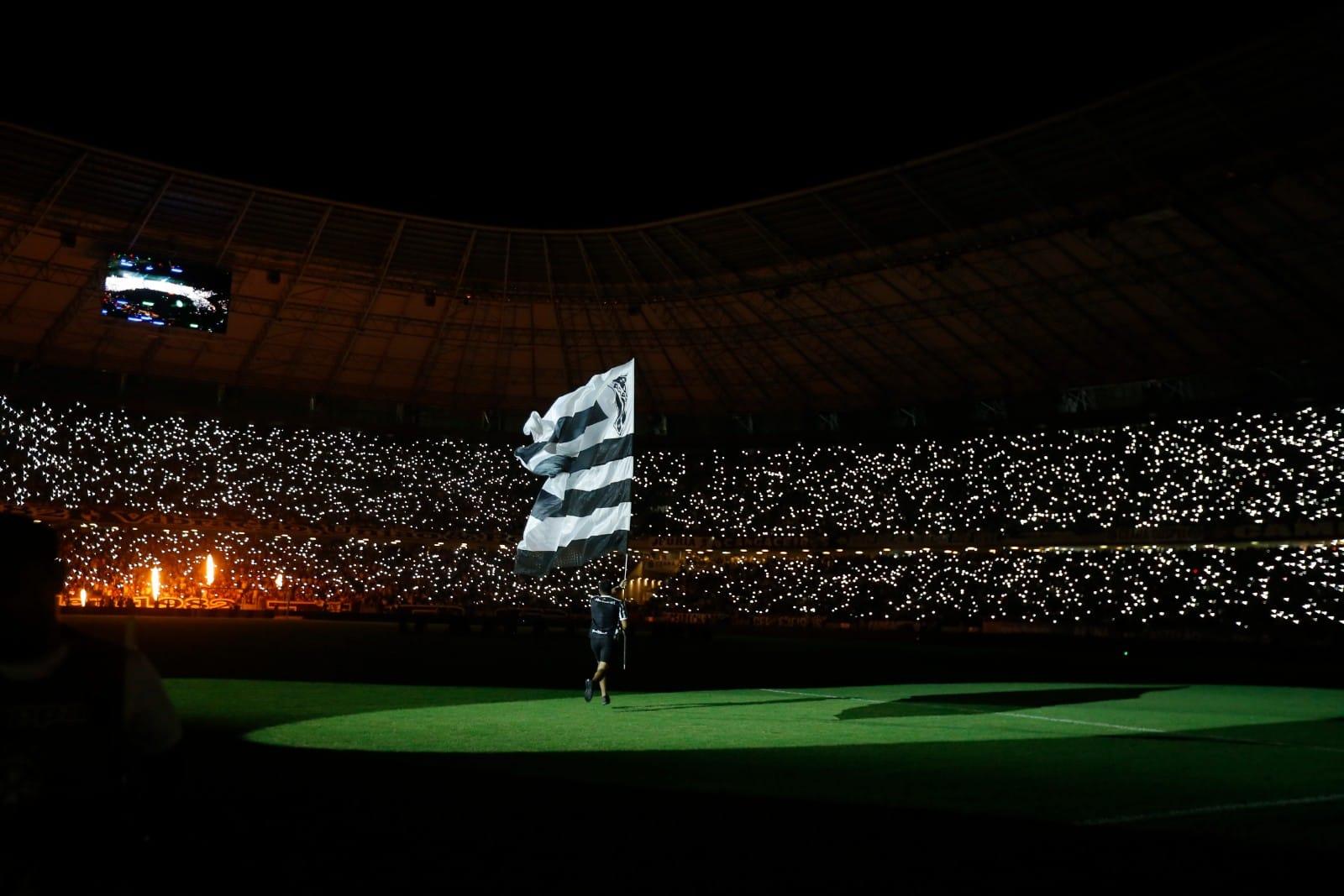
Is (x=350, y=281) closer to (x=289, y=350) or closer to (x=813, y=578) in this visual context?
(x=289, y=350)

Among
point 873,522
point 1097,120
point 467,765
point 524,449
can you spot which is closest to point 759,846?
point 467,765

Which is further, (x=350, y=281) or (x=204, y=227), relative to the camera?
(x=350, y=281)

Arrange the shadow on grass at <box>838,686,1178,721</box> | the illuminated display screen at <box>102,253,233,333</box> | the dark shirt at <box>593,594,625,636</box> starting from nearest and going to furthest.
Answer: the shadow on grass at <box>838,686,1178,721</box> → the dark shirt at <box>593,594,625,636</box> → the illuminated display screen at <box>102,253,233,333</box>

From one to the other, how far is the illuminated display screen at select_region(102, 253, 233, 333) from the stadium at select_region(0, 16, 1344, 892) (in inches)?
5.9

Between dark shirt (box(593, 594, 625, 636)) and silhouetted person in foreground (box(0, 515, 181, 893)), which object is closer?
silhouetted person in foreground (box(0, 515, 181, 893))

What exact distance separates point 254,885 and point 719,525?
152 ft

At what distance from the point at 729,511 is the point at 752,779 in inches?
1688

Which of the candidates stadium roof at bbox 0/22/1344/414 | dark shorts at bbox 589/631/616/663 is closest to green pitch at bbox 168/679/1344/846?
dark shorts at bbox 589/631/616/663

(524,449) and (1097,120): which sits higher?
(1097,120)

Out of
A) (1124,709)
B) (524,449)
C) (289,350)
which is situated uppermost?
(289,350)

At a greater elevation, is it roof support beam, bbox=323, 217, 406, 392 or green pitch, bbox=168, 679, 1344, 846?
roof support beam, bbox=323, 217, 406, 392

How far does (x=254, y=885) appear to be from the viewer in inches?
215

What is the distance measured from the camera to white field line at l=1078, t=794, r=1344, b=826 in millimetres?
7488

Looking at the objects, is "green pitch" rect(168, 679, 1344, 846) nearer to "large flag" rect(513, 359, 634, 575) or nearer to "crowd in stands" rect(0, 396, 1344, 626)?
"large flag" rect(513, 359, 634, 575)
